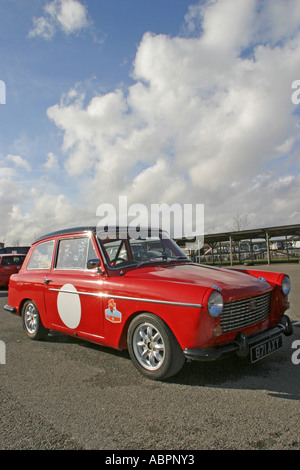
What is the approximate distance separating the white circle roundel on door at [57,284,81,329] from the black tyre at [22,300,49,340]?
2.53 ft

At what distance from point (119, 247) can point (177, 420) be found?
250 centimetres

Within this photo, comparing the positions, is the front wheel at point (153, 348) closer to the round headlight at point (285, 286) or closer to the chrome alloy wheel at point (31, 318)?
the round headlight at point (285, 286)

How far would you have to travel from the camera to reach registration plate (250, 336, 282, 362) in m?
3.37

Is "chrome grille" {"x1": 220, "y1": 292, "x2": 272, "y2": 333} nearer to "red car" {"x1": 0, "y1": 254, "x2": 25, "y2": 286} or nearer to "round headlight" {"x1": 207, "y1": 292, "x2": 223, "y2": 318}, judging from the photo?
"round headlight" {"x1": 207, "y1": 292, "x2": 223, "y2": 318}

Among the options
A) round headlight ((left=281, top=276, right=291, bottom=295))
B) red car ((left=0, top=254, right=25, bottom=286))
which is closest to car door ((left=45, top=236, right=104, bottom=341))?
round headlight ((left=281, top=276, right=291, bottom=295))

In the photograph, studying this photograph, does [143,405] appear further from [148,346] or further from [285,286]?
[285,286]

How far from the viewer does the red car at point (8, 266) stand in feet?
42.4

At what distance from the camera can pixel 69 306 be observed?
4.51 metres

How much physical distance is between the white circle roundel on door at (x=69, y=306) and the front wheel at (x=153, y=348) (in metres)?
1.05

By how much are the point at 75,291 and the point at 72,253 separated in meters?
0.66

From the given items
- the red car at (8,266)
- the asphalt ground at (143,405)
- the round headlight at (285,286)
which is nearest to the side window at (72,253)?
the asphalt ground at (143,405)

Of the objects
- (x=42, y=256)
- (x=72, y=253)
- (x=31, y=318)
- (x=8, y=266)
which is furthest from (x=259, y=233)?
(x=72, y=253)

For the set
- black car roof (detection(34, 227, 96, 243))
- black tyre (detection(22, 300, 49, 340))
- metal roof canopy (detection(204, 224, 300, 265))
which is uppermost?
metal roof canopy (detection(204, 224, 300, 265))
